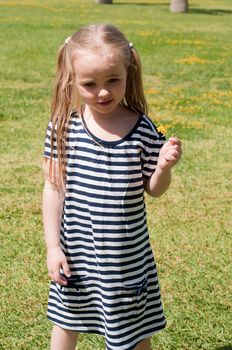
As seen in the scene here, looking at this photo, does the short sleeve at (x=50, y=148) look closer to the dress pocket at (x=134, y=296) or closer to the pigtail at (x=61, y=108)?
the pigtail at (x=61, y=108)

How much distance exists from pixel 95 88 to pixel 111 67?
0.10 meters

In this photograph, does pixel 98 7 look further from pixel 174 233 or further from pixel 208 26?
pixel 174 233

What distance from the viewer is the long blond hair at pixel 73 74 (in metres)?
2.72

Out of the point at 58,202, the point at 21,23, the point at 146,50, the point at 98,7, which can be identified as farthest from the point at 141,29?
the point at 58,202

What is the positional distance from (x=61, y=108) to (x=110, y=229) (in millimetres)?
533

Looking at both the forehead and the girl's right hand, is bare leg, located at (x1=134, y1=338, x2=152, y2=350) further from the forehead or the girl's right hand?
the forehead

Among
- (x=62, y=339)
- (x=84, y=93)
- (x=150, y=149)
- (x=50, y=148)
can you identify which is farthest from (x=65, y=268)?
(x=84, y=93)

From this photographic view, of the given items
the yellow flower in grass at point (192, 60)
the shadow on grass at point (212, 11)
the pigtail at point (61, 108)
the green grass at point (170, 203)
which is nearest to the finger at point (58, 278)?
the pigtail at point (61, 108)

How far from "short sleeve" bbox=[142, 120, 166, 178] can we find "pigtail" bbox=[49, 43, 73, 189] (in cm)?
32

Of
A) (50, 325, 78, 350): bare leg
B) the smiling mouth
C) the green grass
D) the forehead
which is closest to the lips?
the smiling mouth

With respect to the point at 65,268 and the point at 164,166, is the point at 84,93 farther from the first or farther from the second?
the point at 65,268

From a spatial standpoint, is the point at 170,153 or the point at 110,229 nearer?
the point at 170,153

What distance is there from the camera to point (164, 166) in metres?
2.74

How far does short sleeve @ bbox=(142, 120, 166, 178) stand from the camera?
9.29 feet
